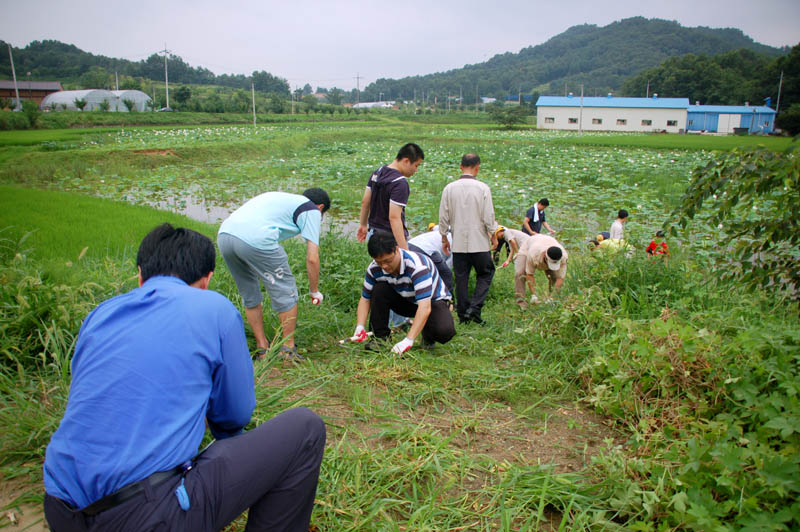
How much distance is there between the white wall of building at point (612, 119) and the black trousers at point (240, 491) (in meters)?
44.9

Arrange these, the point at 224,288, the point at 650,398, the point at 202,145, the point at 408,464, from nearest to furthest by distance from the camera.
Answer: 1. the point at 408,464
2. the point at 650,398
3. the point at 224,288
4. the point at 202,145

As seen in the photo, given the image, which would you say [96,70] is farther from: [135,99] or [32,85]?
[32,85]

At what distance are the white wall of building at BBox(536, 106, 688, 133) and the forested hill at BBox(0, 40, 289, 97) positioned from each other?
3842 cm

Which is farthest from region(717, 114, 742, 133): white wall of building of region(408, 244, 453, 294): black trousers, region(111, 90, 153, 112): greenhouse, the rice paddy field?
region(111, 90, 153, 112): greenhouse

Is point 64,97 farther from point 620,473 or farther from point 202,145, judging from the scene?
point 620,473

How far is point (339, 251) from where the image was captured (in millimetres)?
5332

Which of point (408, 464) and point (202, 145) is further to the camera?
point (202, 145)

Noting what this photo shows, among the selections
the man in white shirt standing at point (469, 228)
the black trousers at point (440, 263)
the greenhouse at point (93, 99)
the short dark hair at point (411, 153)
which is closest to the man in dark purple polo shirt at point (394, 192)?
the short dark hair at point (411, 153)

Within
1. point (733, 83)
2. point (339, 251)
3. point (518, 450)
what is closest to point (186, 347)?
point (518, 450)

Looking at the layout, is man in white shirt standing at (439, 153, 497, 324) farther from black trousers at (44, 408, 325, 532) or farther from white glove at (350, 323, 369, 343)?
black trousers at (44, 408, 325, 532)

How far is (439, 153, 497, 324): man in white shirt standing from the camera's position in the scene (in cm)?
451

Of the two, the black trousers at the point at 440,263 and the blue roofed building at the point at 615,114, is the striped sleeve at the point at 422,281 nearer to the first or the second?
the black trousers at the point at 440,263

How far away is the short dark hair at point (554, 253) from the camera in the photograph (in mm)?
4895

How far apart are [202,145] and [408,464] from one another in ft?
60.4
